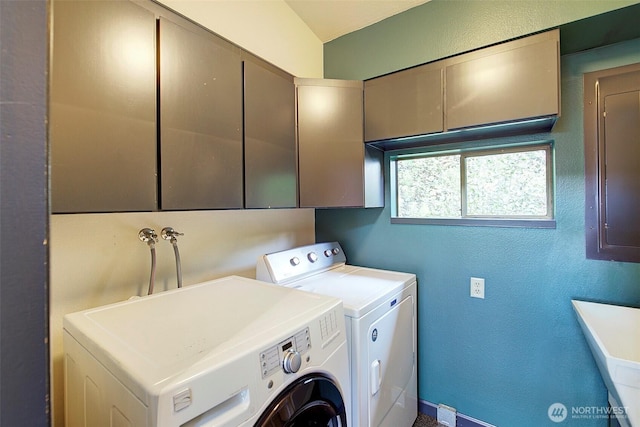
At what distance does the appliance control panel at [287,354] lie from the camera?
2.51 ft

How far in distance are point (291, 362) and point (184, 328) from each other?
13.9 inches

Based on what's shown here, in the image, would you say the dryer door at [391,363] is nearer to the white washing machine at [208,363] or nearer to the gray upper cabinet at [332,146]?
the white washing machine at [208,363]

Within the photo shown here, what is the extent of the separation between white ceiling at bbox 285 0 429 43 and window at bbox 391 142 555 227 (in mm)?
966

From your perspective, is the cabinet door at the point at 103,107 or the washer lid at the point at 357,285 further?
the washer lid at the point at 357,285

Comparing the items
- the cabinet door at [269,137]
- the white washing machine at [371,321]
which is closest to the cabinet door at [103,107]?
the cabinet door at [269,137]

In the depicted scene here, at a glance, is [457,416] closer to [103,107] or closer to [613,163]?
[613,163]

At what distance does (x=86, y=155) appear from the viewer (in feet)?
2.77

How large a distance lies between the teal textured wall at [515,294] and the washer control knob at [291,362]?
1.35m

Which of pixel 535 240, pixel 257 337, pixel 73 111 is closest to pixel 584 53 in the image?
pixel 535 240

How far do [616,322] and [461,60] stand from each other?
1486mm

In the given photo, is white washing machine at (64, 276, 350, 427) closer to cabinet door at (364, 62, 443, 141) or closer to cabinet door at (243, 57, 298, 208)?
cabinet door at (243, 57, 298, 208)

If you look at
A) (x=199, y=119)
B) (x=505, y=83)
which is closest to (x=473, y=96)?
(x=505, y=83)

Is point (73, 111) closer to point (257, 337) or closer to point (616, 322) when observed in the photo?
point (257, 337)

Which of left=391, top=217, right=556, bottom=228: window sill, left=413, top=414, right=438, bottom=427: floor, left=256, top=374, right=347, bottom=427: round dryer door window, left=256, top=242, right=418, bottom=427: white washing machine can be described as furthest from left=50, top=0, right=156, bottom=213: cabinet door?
left=413, top=414, right=438, bottom=427: floor
